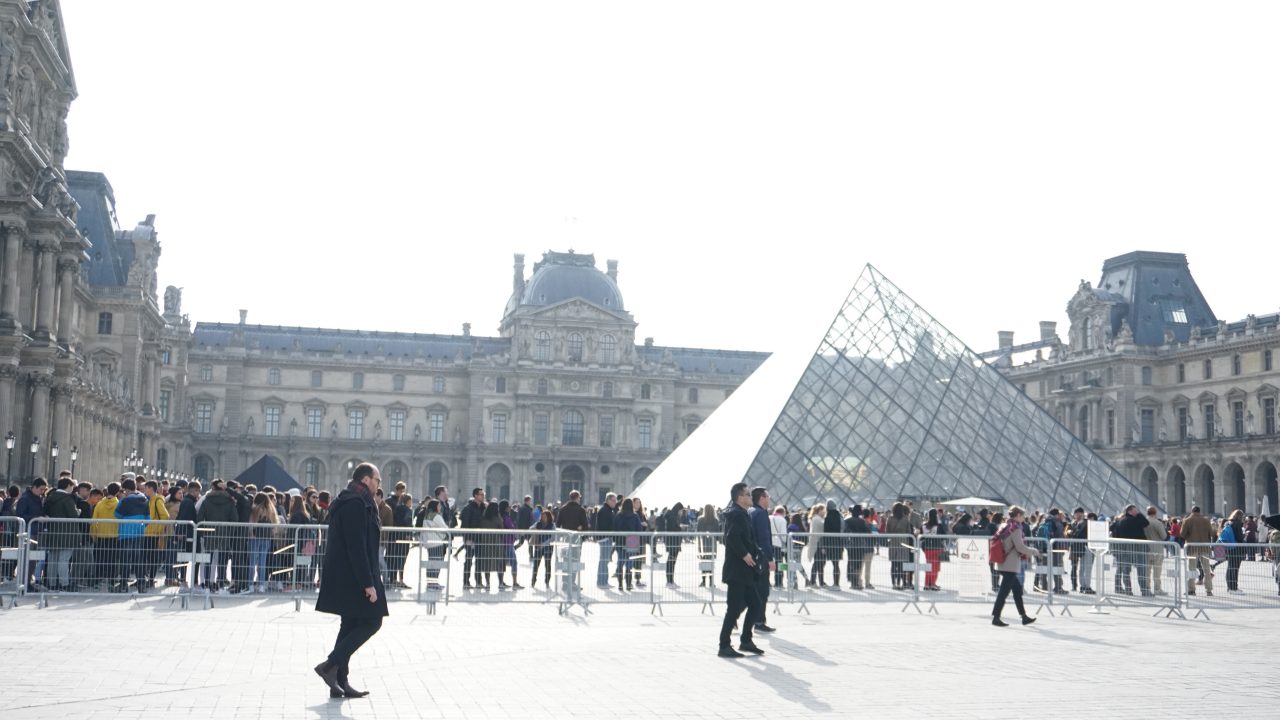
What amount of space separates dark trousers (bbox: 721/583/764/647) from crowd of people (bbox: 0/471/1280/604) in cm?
62

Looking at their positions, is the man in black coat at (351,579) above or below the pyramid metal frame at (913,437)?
below

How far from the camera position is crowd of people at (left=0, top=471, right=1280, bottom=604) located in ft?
43.7

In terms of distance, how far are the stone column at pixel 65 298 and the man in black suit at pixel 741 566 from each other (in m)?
26.0

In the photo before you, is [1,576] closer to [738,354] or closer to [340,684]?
[340,684]

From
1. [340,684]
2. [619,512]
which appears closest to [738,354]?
[619,512]

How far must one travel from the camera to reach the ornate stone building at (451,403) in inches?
2820

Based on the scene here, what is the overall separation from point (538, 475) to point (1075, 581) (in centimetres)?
5816

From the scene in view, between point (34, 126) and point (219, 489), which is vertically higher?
point (34, 126)

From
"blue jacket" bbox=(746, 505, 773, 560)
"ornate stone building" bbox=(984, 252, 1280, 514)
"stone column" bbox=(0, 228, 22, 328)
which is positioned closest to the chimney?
"ornate stone building" bbox=(984, 252, 1280, 514)

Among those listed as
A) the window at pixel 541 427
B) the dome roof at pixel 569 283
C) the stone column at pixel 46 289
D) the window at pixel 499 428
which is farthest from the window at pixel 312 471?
the stone column at pixel 46 289

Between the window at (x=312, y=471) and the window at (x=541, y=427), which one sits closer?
the window at (x=312, y=471)

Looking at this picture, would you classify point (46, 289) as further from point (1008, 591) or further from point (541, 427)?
point (541, 427)

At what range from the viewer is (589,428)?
74000 millimetres

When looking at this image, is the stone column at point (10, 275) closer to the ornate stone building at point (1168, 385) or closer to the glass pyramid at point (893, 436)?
the glass pyramid at point (893, 436)
